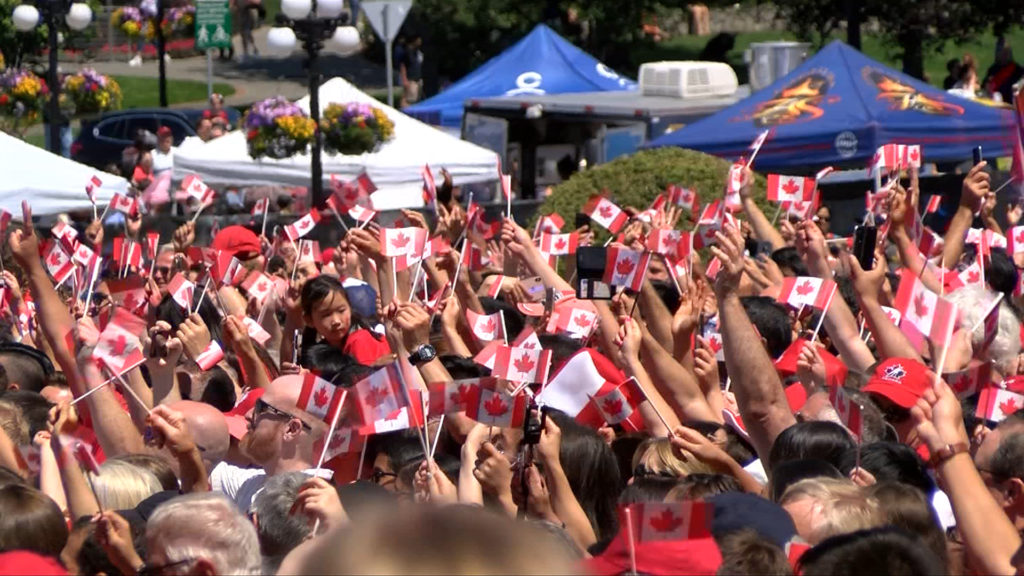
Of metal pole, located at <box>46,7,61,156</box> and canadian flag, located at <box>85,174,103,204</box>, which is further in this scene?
metal pole, located at <box>46,7,61,156</box>

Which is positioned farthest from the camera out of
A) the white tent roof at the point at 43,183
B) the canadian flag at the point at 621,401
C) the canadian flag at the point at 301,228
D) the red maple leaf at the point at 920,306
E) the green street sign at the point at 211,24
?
the green street sign at the point at 211,24

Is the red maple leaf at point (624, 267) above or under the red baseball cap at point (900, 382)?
above

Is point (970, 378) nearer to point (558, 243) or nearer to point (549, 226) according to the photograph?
point (558, 243)

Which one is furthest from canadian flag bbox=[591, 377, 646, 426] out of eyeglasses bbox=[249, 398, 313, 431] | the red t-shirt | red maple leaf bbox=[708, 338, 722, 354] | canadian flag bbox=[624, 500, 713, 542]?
canadian flag bbox=[624, 500, 713, 542]

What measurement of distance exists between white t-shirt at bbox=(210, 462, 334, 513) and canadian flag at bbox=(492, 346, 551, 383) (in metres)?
0.68

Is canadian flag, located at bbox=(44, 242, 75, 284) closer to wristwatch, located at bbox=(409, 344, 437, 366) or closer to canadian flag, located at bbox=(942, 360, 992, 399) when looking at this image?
wristwatch, located at bbox=(409, 344, 437, 366)

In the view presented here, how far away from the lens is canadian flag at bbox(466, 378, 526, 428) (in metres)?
4.91

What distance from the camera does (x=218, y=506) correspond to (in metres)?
3.84

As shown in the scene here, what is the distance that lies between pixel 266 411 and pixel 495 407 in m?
0.98

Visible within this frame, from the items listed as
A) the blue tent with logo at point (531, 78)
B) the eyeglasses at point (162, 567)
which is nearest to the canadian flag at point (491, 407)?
the eyeglasses at point (162, 567)

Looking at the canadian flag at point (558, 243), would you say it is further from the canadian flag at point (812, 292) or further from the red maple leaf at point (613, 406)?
the red maple leaf at point (613, 406)

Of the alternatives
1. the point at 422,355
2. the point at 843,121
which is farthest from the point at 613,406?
the point at 843,121

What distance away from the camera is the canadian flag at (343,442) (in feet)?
17.0

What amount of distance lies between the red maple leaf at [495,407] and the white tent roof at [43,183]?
8.92 metres
